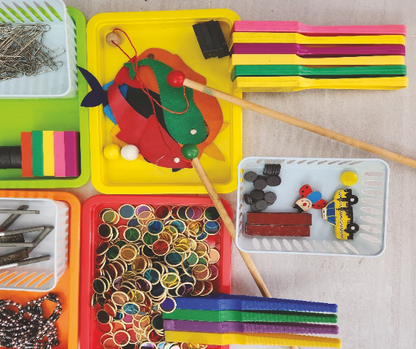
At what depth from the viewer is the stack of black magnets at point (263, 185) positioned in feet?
3.55

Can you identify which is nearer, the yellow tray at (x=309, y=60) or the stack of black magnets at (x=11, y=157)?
the yellow tray at (x=309, y=60)

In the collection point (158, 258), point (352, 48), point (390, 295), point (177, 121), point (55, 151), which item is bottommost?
point (390, 295)

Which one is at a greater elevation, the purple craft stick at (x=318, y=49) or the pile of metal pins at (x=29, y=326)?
the purple craft stick at (x=318, y=49)

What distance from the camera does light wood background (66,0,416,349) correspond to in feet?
3.73

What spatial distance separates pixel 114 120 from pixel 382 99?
90cm

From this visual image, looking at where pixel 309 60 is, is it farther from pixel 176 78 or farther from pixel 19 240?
pixel 19 240

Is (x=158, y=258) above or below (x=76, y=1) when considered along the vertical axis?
below

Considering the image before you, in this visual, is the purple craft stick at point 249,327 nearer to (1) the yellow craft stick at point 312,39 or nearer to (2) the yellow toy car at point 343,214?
(2) the yellow toy car at point 343,214

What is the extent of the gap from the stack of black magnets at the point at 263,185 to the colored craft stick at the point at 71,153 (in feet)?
1.83

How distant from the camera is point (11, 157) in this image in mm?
1118

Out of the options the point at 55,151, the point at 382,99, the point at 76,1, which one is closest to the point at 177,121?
the point at 55,151

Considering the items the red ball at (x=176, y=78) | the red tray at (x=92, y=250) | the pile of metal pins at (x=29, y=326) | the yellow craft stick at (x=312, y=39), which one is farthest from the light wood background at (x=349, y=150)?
the pile of metal pins at (x=29, y=326)

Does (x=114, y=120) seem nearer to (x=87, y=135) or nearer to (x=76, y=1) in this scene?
(x=87, y=135)

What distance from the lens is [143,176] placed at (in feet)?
3.84
